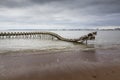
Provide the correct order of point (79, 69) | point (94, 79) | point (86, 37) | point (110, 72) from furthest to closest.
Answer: point (86, 37)
point (79, 69)
point (110, 72)
point (94, 79)

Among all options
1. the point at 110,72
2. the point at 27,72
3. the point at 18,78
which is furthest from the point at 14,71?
the point at 110,72

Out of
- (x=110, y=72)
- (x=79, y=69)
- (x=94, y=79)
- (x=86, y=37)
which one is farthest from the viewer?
(x=86, y=37)

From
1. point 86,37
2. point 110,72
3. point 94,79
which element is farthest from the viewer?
point 86,37

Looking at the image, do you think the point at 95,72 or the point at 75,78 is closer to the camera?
the point at 75,78

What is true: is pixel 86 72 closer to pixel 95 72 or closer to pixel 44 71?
pixel 95 72

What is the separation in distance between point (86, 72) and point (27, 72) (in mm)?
2909

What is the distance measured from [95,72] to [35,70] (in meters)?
3.06

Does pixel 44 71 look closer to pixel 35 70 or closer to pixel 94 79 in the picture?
pixel 35 70

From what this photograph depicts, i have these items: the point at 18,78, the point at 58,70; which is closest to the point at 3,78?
the point at 18,78

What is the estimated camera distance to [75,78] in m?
8.10

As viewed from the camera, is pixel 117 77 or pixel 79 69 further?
pixel 79 69

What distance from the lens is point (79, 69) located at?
970 cm

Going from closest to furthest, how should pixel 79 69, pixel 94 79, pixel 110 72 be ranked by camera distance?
pixel 94 79 < pixel 110 72 < pixel 79 69

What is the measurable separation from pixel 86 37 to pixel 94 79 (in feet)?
89.6
